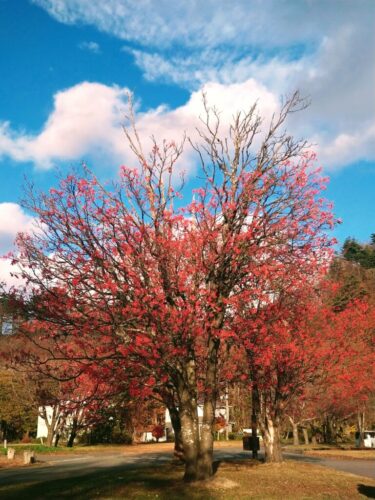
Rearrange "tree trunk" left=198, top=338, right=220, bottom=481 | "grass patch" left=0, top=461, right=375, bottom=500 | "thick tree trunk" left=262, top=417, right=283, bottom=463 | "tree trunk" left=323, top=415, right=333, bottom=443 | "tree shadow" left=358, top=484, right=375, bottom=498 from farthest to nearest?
1. "tree trunk" left=323, top=415, right=333, bottom=443
2. "thick tree trunk" left=262, top=417, right=283, bottom=463
3. "tree trunk" left=198, top=338, right=220, bottom=481
4. "tree shadow" left=358, top=484, right=375, bottom=498
5. "grass patch" left=0, top=461, right=375, bottom=500

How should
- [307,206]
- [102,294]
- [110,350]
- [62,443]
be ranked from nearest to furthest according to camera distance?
[102,294], [110,350], [307,206], [62,443]

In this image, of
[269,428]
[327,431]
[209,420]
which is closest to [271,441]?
[269,428]

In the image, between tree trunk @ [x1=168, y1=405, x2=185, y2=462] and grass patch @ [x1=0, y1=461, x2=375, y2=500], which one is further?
tree trunk @ [x1=168, y1=405, x2=185, y2=462]

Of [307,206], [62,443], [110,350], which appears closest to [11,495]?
[110,350]

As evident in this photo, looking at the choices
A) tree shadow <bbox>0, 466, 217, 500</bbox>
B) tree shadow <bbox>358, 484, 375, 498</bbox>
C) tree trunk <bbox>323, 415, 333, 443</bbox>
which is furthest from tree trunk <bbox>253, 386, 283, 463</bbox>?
tree trunk <bbox>323, 415, 333, 443</bbox>

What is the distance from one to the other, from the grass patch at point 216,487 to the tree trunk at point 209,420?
40cm

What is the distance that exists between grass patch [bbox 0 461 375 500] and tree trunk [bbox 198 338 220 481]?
40 centimetres

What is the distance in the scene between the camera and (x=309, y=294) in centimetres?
1761

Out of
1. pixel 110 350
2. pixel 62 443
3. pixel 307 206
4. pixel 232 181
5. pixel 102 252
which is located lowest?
pixel 62 443

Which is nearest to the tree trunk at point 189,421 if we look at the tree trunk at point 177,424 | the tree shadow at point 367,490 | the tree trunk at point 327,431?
the tree trunk at point 177,424

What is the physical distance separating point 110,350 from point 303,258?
622 cm

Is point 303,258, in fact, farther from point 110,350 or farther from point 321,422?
point 321,422

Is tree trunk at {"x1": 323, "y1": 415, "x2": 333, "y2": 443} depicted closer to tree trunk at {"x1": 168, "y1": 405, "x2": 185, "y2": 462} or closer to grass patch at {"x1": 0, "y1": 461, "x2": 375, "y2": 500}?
tree trunk at {"x1": 168, "y1": 405, "x2": 185, "y2": 462}

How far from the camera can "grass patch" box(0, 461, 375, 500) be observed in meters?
10.8
